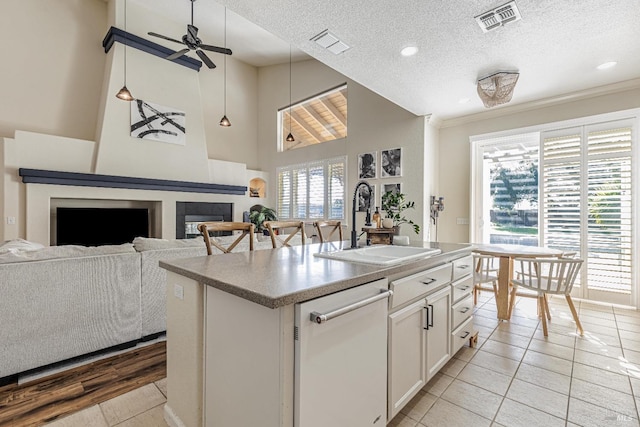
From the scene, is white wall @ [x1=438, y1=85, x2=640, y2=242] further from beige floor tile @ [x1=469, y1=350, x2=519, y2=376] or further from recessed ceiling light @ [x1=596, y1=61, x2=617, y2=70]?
beige floor tile @ [x1=469, y1=350, x2=519, y2=376]

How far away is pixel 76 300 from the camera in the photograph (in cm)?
218

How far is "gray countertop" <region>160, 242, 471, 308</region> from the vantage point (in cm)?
102

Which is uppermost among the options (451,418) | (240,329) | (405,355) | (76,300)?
(240,329)

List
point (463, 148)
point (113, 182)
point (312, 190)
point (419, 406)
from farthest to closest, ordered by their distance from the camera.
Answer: point (312, 190) < point (113, 182) < point (463, 148) < point (419, 406)

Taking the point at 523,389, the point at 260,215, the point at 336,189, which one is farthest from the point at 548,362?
the point at 260,215

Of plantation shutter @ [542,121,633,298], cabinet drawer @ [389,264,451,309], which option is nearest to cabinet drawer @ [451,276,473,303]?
cabinet drawer @ [389,264,451,309]

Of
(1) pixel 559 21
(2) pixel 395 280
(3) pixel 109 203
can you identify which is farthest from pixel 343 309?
(3) pixel 109 203

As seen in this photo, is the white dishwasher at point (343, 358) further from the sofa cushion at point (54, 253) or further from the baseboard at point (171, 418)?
the sofa cushion at point (54, 253)

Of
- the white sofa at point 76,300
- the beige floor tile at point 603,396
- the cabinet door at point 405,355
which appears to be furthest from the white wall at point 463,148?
the white sofa at point 76,300

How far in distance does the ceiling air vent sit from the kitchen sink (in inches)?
73.7

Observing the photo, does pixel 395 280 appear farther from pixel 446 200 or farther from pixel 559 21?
pixel 446 200

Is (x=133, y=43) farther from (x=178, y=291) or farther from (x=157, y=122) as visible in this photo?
(x=178, y=291)

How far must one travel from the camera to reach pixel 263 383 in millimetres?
1047

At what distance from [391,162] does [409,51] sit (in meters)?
2.48
